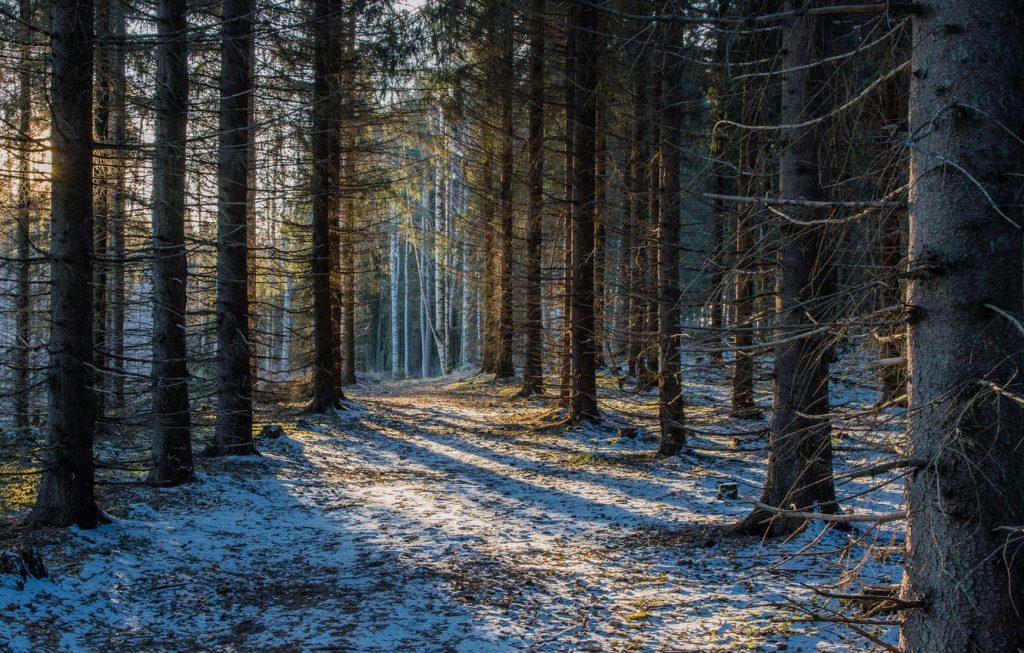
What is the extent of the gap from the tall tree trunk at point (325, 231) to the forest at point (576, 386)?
107mm

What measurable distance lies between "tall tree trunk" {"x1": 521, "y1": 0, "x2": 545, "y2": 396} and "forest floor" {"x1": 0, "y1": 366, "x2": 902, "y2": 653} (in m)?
4.07

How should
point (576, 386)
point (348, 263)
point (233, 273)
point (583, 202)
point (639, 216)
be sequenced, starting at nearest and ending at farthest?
point (233, 273) < point (583, 202) < point (576, 386) < point (639, 216) < point (348, 263)

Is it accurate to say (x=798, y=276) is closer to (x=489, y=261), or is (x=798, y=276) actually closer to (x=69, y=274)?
(x=69, y=274)

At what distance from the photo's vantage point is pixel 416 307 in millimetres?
46094

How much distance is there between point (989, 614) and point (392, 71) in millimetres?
13546

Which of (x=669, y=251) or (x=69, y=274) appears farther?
(x=669, y=251)

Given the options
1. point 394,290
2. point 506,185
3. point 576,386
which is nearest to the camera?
point 576,386

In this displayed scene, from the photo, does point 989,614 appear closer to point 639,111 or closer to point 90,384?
point 90,384

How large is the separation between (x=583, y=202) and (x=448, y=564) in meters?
7.74

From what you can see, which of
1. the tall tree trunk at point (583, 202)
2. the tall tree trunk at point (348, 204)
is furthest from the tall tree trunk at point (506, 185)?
the tall tree trunk at point (348, 204)

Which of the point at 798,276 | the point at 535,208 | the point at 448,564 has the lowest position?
the point at 448,564

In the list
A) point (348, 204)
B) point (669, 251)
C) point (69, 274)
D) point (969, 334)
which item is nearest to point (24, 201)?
point (69, 274)

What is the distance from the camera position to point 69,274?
230 inches

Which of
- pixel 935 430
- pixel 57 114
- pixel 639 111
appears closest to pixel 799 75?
pixel 935 430
